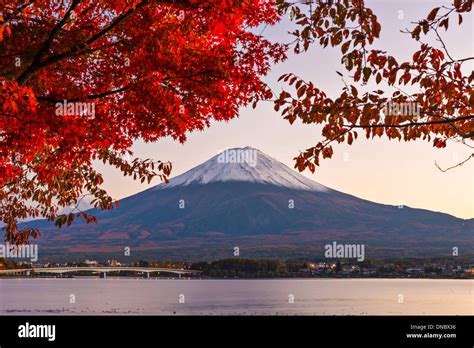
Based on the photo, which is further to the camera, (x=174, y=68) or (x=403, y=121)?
(x=174, y=68)

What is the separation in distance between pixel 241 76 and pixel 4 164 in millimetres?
4836

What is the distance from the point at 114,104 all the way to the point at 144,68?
1858 mm

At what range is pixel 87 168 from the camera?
16297 millimetres

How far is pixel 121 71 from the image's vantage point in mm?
13047

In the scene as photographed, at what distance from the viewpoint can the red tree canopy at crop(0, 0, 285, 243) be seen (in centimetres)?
1162

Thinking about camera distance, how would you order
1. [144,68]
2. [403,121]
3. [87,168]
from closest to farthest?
[403,121] → [144,68] → [87,168]

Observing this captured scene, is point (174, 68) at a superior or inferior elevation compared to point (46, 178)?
Answer: superior

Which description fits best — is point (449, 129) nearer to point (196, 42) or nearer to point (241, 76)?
point (241, 76)

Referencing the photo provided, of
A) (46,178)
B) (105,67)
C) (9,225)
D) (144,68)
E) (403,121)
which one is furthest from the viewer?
(9,225)

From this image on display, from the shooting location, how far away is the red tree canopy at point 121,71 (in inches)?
457

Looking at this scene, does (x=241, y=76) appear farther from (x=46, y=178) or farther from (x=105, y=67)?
(x=46, y=178)
